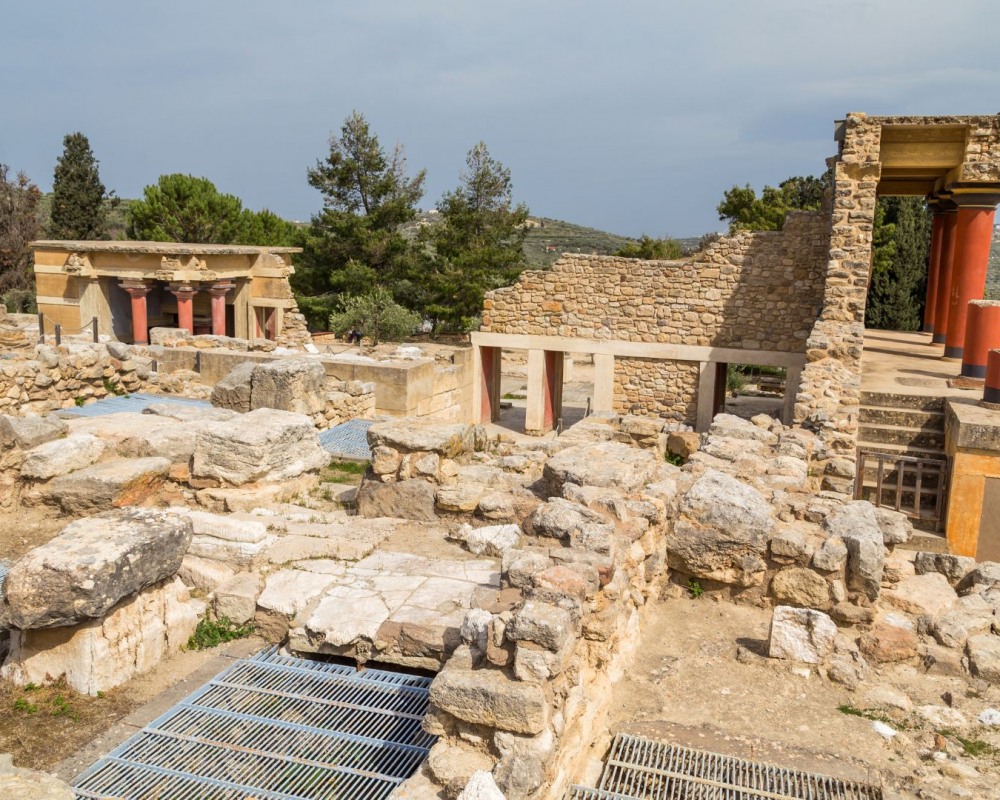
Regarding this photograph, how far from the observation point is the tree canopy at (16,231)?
34688mm

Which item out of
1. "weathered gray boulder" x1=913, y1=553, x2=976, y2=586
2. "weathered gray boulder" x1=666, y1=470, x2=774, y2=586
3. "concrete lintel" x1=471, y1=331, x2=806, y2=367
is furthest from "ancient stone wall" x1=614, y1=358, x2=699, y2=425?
"weathered gray boulder" x1=666, y1=470, x2=774, y2=586

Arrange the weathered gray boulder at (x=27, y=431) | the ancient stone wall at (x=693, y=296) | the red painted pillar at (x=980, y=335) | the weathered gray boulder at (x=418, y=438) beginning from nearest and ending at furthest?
the weathered gray boulder at (x=418, y=438) < the weathered gray boulder at (x=27, y=431) < the red painted pillar at (x=980, y=335) < the ancient stone wall at (x=693, y=296)

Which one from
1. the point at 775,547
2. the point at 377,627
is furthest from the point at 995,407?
the point at 377,627

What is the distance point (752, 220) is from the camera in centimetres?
2928

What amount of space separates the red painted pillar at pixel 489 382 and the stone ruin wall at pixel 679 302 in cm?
73

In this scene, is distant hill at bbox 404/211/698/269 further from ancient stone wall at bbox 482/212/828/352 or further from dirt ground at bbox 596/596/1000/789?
dirt ground at bbox 596/596/1000/789

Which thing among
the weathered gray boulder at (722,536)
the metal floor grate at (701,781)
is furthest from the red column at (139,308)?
the metal floor grate at (701,781)

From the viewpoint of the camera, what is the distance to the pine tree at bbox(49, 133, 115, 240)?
3475 centimetres

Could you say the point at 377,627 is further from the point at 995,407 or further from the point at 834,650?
the point at 995,407

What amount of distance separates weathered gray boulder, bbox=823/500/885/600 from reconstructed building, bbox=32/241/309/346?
16639mm

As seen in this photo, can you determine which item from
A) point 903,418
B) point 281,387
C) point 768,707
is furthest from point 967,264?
point 768,707

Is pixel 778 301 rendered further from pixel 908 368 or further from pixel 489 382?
pixel 489 382

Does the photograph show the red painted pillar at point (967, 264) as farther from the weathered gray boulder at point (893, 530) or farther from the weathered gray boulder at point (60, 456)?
the weathered gray boulder at point (60, 456)

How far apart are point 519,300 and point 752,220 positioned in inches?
566
